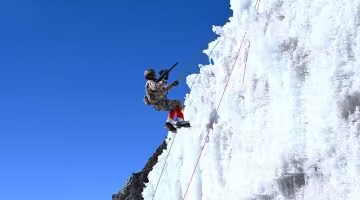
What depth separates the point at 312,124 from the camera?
6.44 meters

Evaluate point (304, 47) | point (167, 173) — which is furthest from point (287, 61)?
point (167, 173)

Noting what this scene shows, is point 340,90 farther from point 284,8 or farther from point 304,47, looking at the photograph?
point 284,8

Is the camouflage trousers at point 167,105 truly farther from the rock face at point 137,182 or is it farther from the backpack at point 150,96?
the rock face at point 137,182

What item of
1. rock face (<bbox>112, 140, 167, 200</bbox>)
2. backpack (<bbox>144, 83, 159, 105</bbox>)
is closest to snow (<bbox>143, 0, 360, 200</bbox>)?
backpack (<bbox>144, 83, 159, 105</bbox>)

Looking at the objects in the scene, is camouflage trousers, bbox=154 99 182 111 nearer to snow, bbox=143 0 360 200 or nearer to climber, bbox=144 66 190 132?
climber, bbox=144 66 190 132

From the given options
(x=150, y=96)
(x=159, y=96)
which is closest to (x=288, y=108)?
(x=159, y=96)

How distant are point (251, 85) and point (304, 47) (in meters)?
1.60

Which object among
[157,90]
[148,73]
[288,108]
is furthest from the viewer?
[148,73]

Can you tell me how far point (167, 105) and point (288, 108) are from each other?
17.0 feet

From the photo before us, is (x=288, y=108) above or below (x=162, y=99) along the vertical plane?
below

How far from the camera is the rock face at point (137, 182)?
76.5ft

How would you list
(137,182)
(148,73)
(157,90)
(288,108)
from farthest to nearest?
1. (137,182)
2. (148,73)
3. (157,90)
4. (288,108)

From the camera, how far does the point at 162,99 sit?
11688mm

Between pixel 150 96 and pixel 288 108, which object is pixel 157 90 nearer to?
pixel 150 96
